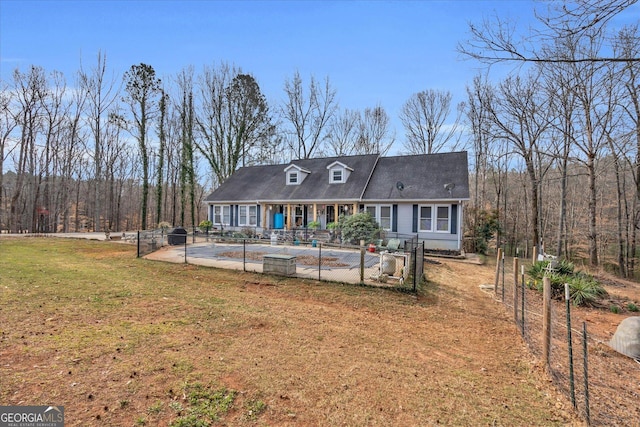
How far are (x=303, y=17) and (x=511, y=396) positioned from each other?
11732 mm

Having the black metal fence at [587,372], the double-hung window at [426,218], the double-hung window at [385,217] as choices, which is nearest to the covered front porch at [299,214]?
the double-hung window at [385,217]

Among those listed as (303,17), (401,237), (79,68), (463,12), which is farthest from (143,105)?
(463,12)

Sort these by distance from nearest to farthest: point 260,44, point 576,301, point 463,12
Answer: point 463,12
point 576,301
point 260,44

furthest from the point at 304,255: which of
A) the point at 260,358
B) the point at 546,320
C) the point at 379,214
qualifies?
the point at 546,320

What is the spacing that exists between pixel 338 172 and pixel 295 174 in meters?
3.40

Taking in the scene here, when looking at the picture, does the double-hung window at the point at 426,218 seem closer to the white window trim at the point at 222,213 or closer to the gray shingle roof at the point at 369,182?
the gray shingle roof at the point at 369,182

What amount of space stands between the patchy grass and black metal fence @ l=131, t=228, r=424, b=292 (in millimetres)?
1139

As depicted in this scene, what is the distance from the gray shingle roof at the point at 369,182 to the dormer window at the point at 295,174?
343 mm

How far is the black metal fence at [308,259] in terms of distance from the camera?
919cm

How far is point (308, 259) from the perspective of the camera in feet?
41.2

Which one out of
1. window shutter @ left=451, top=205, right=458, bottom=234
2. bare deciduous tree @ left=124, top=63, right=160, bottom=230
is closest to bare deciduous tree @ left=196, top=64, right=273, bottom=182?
bare deciduous tree @ left=124, top=63, right=160, bottom=230

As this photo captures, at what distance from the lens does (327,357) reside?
4.39 meters

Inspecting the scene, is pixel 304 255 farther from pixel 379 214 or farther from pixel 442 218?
pixel 442 218

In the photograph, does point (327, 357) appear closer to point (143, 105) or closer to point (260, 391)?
point (260, 391)
